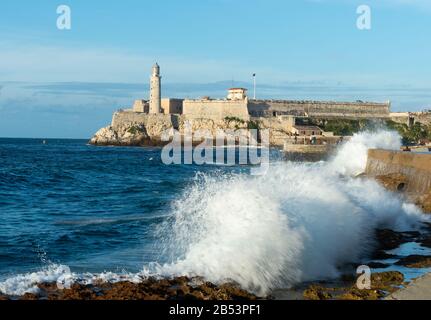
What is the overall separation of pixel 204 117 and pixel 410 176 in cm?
5983

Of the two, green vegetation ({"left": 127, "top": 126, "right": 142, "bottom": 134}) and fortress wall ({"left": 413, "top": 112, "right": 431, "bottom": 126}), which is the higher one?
fortress wall ({"left": 413, "top": 112, "right": 431, "bottom": 126})

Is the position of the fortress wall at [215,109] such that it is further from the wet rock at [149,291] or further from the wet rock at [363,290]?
the wet rock at [149,291]

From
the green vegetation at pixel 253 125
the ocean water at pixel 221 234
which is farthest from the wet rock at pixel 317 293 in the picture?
the green vegetation at pixel 253 125

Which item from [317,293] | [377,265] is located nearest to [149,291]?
[317,293]

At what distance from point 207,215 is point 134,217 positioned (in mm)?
4612

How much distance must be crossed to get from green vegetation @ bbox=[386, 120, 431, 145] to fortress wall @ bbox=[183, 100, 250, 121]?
18.1 m

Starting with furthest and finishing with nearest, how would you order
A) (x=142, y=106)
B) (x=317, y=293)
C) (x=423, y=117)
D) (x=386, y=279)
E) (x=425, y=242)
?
(x=142, y=106)
(x=423, y=117)
(x=425, y=242)
(x=386, y=279)
(x=317, y=293)

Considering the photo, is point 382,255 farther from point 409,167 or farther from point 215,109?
point 215,109

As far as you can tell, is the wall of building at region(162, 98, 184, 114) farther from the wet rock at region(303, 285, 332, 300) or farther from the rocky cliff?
the wet rock at region(303, 285, 332, 300)

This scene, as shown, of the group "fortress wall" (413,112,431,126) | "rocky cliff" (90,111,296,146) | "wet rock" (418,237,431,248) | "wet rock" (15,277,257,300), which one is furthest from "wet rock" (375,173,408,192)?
"fortress wall" (413,112,431,126)

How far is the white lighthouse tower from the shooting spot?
73.1m

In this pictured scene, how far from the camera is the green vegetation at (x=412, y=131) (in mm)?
69125

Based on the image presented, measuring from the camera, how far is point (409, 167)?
48.8 ft

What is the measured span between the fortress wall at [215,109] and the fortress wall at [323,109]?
263 centimetres
